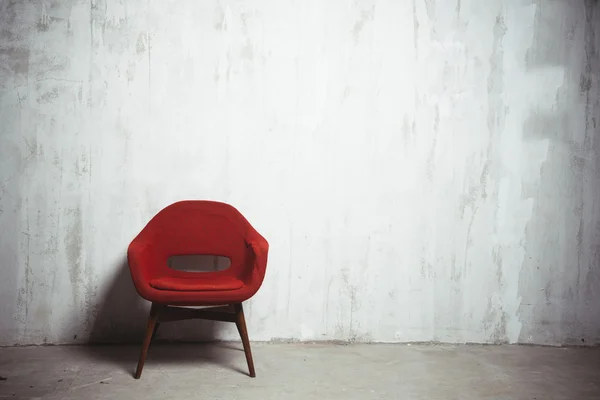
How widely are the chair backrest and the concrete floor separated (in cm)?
59

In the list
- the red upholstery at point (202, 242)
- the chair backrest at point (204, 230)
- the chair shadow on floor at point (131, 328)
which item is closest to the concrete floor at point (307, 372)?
the chair shadow on floor at point (131, 328)

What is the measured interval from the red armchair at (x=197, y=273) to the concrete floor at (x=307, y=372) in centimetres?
19

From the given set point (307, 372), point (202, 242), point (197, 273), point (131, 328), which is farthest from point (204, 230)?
point (307, 372)

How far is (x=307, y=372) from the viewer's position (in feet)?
8.95

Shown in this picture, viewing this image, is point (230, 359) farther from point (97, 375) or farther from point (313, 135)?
point (313, 135)

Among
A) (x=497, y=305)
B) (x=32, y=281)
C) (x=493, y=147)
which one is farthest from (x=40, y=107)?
(x=497, y=305)

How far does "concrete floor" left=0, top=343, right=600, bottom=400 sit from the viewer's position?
96.2 inches

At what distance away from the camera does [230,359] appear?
2902 millimetres

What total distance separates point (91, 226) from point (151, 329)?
0.93m

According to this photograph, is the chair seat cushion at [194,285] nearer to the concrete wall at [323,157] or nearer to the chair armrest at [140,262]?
the chair armrest at [140,262]

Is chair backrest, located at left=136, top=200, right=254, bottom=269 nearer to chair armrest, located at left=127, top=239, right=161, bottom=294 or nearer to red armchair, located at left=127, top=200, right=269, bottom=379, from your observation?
red armchair, located at left=127, top=200, right=269, bottom=379

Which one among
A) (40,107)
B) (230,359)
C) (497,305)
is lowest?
(230,359)

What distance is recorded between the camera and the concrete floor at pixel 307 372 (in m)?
2.44

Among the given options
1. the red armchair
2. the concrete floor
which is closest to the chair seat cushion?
the red armchair
